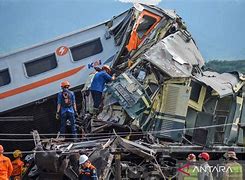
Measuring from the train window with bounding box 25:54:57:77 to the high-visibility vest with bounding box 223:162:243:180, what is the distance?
16.8ft

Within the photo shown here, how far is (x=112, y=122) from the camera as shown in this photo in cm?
1160

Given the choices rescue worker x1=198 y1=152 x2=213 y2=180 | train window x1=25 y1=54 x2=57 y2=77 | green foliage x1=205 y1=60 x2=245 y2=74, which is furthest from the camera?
green foliage x1=205 y1=60 x2=245 y2=74

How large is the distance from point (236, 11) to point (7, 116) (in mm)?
149410

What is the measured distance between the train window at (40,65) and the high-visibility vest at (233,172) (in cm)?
511

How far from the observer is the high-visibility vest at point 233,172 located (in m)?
10.2

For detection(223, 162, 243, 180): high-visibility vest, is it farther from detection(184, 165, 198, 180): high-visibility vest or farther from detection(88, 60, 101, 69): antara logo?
detection(88, 60, 101, 69): antara logo

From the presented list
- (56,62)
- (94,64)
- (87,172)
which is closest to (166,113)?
(94,64)

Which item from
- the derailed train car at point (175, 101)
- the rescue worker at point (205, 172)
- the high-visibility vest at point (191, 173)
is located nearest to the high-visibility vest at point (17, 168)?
the derailed train car at point (175, 101)

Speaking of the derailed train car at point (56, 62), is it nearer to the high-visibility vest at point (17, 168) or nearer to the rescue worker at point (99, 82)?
the rescue worker at point (99, 82)

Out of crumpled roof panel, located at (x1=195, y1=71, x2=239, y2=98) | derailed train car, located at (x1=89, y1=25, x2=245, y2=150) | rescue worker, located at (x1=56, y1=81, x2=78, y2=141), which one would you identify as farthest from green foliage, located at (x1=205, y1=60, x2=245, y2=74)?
rescue worker, located at (x1=56, y1=81, x2=78, y2=141)

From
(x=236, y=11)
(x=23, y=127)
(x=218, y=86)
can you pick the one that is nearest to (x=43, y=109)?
(x=23, y=127)

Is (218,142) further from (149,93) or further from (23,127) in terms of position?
(23,127)

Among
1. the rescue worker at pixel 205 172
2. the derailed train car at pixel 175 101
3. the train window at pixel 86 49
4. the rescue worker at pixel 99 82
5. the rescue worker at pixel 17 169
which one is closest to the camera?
the rescue worker at pixel 205 172

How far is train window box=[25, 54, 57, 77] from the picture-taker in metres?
13.1
